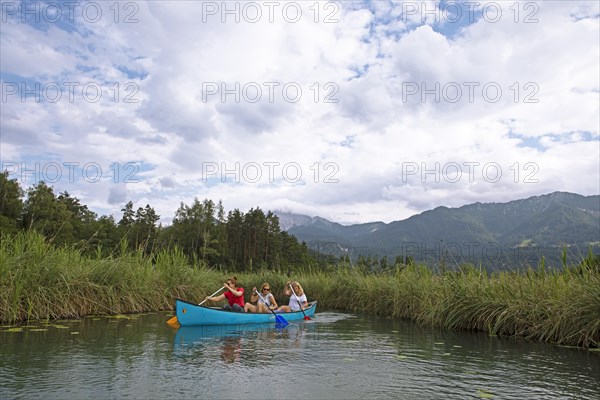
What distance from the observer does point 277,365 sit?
25.4 feet

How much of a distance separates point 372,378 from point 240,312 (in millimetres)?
6770

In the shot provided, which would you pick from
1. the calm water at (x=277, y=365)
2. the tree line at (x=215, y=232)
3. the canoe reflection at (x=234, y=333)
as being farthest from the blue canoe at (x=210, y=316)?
the tree line at (x=215, y=232)

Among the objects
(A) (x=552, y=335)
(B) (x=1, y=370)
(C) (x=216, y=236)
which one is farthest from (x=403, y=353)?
(C) (x=216, y=236)

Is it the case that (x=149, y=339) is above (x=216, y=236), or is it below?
below

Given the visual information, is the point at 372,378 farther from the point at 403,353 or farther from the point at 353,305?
the point at 353,305

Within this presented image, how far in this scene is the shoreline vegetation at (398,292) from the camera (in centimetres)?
974

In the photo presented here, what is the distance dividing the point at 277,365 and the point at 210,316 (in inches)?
205

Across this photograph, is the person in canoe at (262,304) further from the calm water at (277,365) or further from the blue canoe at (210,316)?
the calm water at (277,365)

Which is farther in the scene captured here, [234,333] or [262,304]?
[262,304]

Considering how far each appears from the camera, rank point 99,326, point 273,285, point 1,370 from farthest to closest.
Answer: point 273,285
point 99,326
point 1,370

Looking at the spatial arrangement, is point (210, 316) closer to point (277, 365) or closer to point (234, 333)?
point (234, 333)

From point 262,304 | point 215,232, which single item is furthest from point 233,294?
point 215,232

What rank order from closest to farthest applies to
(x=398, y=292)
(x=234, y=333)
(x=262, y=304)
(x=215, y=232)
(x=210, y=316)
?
(x=234, y=333)
(x=210, y=316)
(x=262, y=304)
(x=398, y=292)
(x=215, y=232)

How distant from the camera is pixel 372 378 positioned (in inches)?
274
